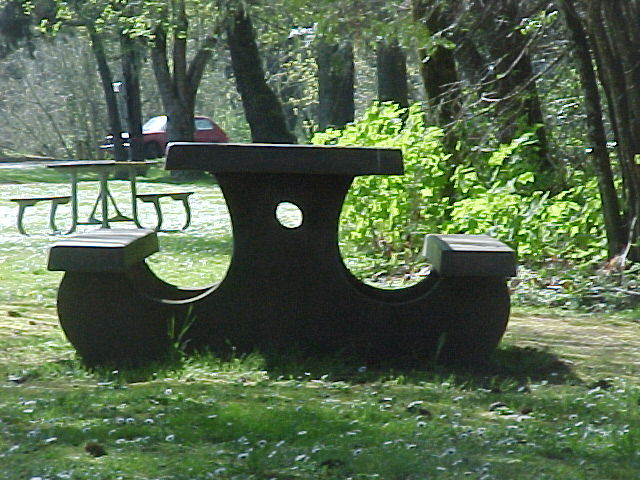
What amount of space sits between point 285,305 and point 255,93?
21585mm

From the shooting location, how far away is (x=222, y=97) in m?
63.0

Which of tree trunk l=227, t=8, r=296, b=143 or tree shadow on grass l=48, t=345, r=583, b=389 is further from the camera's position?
tree trunk l=227, t=8, r=296, b=143

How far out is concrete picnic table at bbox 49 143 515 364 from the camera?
21.3 feet

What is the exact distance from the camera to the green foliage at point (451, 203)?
34.4 ft

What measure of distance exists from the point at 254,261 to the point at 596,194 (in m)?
4.95

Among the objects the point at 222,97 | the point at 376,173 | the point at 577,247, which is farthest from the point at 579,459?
the point at 222,97

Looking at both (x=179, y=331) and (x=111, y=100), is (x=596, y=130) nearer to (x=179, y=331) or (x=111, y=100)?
(x=179, y=331)

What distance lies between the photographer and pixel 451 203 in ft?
38.3

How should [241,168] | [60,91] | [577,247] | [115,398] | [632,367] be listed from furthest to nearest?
1. [60,91]
2. [577,247]
3. [632,367]
4. [241,168]
5. [115,398]

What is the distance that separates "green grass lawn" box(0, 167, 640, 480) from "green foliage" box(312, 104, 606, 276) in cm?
273

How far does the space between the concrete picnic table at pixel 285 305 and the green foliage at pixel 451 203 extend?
390 cm

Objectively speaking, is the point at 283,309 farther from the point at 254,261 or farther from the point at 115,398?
the point at 115,398

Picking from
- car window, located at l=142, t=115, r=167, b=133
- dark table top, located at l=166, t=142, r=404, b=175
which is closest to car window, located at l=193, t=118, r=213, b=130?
car window, located at l=142, t=115, r=167, b=133

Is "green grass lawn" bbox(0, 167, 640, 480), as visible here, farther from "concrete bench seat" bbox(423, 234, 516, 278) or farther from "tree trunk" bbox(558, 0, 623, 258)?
"tree trunk" bbox(558, 0, 623, 258)
